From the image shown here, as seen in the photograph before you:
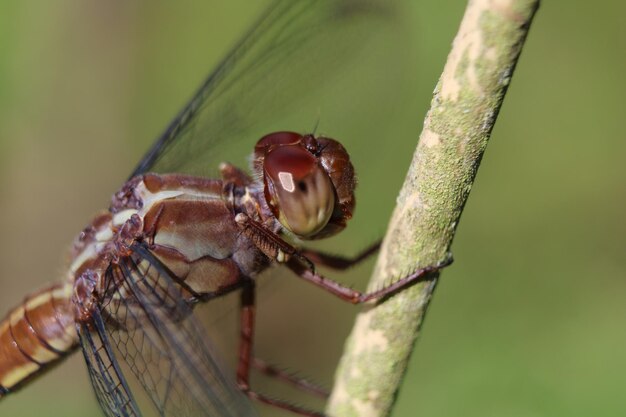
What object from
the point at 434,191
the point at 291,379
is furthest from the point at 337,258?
the point at 434,191

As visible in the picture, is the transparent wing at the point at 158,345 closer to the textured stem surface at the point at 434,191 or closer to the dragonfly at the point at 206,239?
the dragonfly at the point at 206,239

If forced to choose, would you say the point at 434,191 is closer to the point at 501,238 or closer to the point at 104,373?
the point at 104,373

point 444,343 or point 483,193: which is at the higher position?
point 483,193

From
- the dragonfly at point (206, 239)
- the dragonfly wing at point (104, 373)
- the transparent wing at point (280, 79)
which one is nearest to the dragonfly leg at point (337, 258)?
the dragonfly at point (206, 239)

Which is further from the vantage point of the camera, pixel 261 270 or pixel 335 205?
pixel 261 270

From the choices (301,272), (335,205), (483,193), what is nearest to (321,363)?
(483,193)

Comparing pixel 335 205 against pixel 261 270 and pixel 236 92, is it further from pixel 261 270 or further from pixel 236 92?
pixel 236 92
